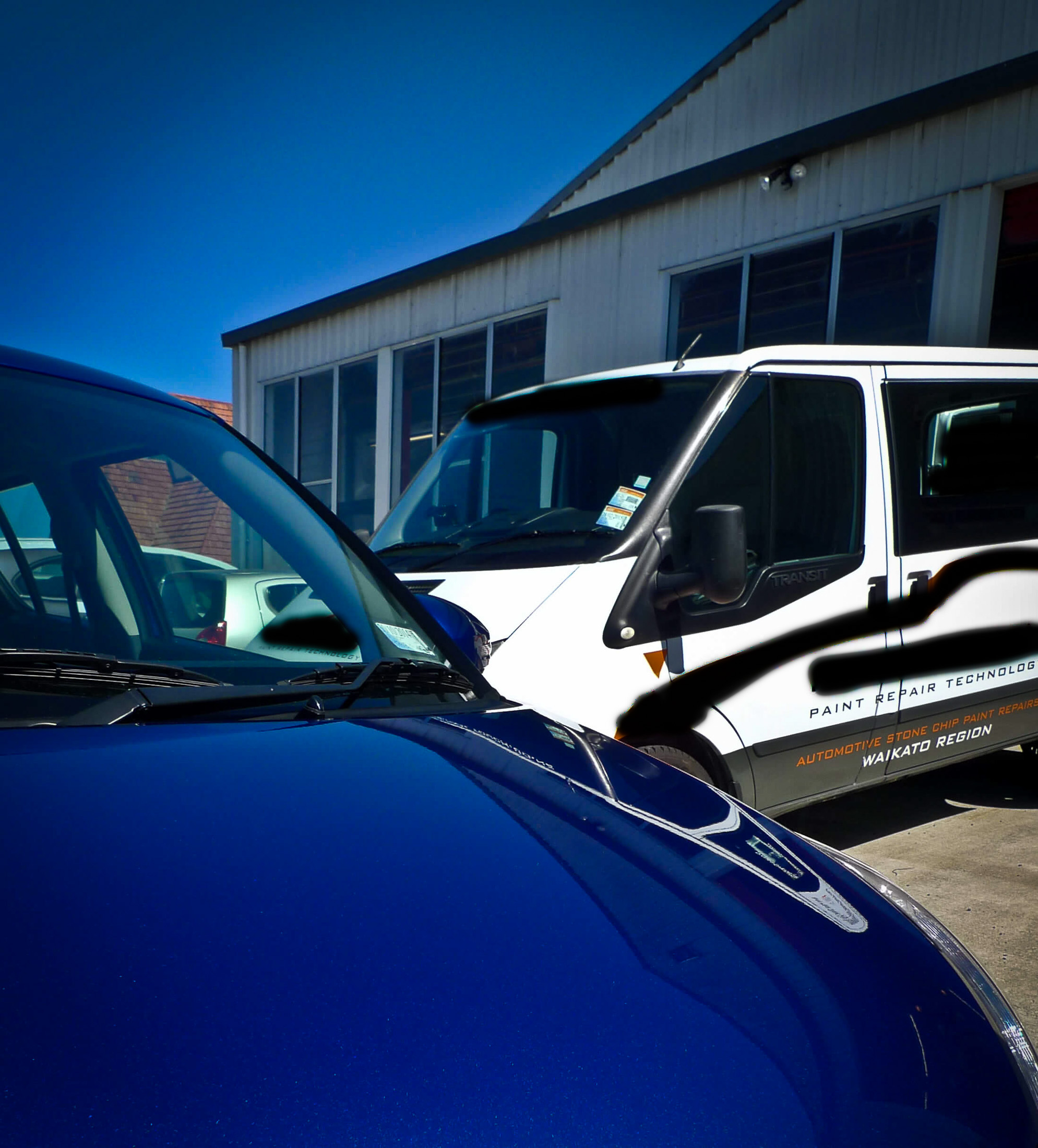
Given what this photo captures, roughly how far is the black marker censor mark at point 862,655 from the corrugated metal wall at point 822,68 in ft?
34.8

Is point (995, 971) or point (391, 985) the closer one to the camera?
point (391, 985)

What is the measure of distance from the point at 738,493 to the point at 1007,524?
1532 mm

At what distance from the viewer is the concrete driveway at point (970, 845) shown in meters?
3.28

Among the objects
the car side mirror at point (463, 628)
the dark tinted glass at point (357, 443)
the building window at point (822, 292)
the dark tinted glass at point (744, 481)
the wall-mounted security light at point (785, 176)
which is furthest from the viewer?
the dark tinted glass at point (357, 443)

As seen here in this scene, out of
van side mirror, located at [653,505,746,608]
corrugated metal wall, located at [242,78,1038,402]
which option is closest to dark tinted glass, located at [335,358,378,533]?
corrugated metal wall, located at [242,78,1038,402]

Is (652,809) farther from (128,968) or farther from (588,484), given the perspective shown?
(588,484)

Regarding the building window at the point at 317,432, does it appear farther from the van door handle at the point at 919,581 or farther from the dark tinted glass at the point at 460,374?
the van door handle at the point at 919,581

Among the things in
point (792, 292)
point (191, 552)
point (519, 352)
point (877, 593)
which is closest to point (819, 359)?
point (877, 593)

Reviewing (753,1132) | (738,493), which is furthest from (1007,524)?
(753,1132)

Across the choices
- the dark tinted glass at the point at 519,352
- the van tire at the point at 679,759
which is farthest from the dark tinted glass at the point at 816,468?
the dark tinted glass at the point at 519,352

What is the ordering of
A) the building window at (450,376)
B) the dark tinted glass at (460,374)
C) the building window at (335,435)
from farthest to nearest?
the building window at (335,435), the dark tinted glass at (460,374), the building window at (450,376)

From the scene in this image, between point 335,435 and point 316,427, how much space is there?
2.09 feet

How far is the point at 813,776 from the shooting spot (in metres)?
3.62

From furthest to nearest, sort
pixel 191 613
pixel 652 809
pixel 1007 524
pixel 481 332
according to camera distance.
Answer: pixel 481 332 → pixel 1007 524 → pixel 191 613 → pixel 652 809
